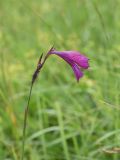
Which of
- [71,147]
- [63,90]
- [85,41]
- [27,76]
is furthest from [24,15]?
[71,147]

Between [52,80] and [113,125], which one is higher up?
[52,80]

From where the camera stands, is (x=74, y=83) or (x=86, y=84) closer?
(x=86, y=84)

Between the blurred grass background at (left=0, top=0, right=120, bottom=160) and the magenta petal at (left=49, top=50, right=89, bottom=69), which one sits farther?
the blurred grass background at (left=0, top=0, right=120, bottom=160)

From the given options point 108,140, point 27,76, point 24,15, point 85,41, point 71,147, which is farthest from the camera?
point 24,15

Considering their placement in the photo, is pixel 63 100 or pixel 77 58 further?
pixel 63 100

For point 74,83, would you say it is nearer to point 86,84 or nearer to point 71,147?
point 86,84

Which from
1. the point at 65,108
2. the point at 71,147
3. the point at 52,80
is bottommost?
the point at 71,147

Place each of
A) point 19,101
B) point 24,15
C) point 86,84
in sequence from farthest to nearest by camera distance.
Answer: point 24,15
point 19,101
point 86,84

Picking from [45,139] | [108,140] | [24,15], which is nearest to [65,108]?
[45,139]
